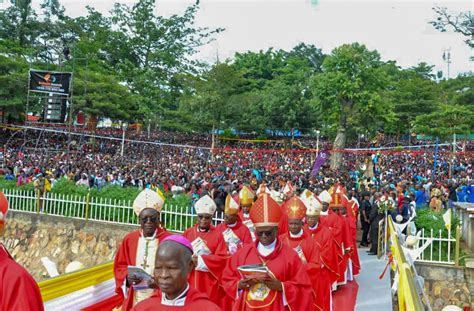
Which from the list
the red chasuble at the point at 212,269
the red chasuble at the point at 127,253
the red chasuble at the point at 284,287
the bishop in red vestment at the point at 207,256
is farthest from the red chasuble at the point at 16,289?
the red chasuble at the point at 212,269

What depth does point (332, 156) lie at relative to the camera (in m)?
32.3

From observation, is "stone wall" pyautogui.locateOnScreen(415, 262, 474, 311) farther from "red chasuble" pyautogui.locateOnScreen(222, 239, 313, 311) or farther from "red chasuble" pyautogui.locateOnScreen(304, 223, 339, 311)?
"red chasuble" pyautogui.locateOnScreen(222, 239, 313, 311)

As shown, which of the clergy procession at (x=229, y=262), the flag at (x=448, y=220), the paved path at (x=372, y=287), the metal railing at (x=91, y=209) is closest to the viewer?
the clergy procession at (x=229, y=262)

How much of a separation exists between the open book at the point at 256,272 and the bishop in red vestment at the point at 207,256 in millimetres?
1877

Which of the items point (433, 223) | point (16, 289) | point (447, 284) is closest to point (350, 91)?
point (433, 223)

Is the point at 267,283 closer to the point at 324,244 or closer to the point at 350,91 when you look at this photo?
the point at 324,244

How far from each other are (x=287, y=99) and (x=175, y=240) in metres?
41.2

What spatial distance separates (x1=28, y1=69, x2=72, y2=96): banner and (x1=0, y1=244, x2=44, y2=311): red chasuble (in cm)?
2475

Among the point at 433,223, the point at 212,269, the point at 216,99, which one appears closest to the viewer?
the point at 212,269

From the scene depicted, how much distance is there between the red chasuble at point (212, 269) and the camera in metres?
6.92

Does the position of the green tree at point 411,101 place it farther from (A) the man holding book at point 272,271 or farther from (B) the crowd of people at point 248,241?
(A) the man holding book at point 272,271

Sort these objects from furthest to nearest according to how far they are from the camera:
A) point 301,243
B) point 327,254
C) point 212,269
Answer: point 327,254 < point 212,269 < point 301,243

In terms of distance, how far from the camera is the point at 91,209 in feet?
53.6

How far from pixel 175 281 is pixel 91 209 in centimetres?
1374
